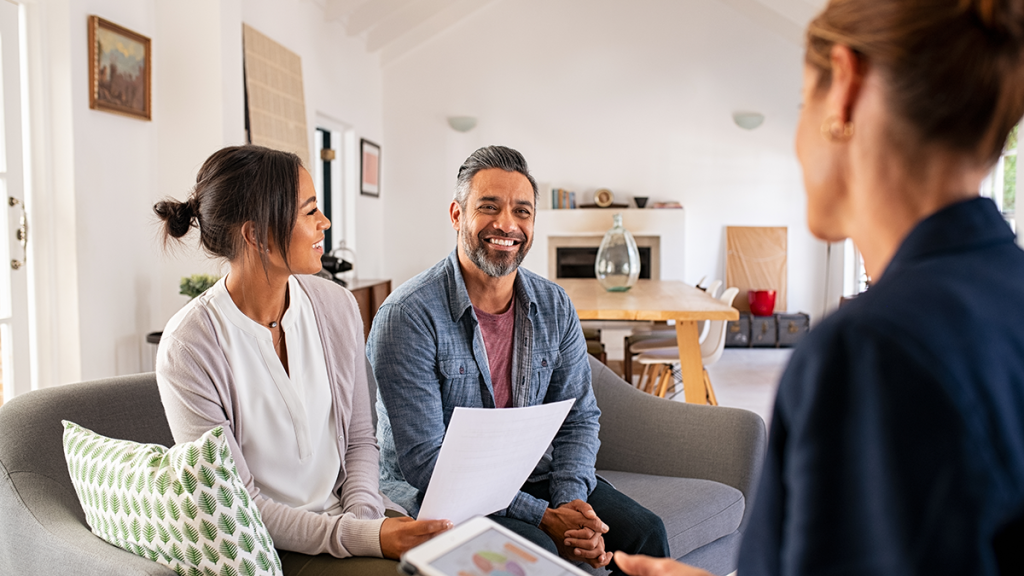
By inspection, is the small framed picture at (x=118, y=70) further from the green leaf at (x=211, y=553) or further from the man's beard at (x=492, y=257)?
the green leaf at (x=211, y=553)

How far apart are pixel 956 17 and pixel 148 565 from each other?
47.7 inches

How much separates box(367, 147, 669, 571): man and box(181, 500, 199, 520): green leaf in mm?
613

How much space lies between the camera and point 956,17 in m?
0.52

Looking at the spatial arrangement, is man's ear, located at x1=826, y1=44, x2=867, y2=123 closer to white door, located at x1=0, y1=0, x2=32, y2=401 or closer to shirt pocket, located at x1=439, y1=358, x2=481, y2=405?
shirt pocket, located at x1=439, y1=358, x2=481, y2=405

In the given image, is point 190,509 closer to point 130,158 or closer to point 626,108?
point 130,158

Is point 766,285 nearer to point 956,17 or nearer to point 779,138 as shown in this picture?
point 779,138

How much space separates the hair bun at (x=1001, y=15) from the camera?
1.68ft

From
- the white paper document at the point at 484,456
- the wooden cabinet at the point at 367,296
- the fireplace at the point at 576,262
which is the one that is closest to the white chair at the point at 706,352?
the wooden cabinet at the point at 367,296

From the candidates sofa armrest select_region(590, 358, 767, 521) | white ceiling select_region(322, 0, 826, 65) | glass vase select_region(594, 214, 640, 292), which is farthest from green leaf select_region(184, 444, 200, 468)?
white ceiling select_region(322, 0, 826, 65)

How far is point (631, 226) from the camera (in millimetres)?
7445

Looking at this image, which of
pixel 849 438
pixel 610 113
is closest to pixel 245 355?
pixel 849 438

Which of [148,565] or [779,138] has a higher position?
[779,138]

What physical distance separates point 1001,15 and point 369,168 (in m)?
6.80

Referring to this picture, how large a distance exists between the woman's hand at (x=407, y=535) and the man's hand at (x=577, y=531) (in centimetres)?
38
